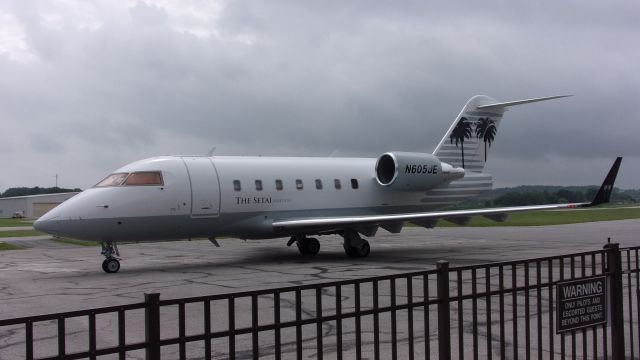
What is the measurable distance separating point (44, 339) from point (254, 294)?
5180 mm

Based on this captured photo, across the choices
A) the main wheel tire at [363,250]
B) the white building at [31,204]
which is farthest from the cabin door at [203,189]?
the white building at [31,204]

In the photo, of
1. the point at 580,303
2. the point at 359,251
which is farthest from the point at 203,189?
the point at 580,303

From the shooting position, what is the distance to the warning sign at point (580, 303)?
4.97 meters

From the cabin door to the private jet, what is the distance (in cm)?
3

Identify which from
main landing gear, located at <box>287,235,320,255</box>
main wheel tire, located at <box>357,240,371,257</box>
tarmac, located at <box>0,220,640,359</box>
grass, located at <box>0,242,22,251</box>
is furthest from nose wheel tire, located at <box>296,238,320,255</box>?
grass, located at <box>0,242,22,251</box>

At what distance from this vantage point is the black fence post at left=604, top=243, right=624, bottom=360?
563 cm

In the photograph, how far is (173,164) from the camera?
55.6 feet

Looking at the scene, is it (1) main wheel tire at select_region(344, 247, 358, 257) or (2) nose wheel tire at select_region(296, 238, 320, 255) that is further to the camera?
(2) nose wheel tire at select_region(296, 238, 320, 255)

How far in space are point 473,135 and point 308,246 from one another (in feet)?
26.4

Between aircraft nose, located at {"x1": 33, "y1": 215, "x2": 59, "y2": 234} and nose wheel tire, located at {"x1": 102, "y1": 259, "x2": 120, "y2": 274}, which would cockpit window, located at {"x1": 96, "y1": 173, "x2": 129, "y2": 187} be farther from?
nose wheel tire, located at {"x1": 102, "y1": 259, "x2": 120, "y2": 274}

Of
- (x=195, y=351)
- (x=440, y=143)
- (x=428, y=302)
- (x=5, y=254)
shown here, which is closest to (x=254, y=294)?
(x=428, y=302)

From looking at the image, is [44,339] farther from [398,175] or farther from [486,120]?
[486,120]

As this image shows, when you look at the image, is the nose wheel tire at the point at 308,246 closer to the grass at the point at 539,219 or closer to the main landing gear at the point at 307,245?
the main landing gear at the point at 307,245

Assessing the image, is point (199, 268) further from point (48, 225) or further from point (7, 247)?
point (7, 247)
